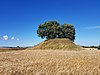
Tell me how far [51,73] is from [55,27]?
8859 centimetres

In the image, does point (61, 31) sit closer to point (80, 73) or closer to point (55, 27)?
point (55, 27)

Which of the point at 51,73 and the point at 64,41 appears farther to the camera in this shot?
the point at 64,41

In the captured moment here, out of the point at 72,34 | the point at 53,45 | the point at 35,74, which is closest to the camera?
the point at 35,74

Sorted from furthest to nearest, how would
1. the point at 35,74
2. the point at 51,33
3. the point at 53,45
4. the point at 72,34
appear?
the point at 72,34 < the point at 51,33 < the point at 53,45 < the point at 35,74

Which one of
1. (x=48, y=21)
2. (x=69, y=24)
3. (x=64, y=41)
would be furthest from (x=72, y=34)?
(x=64, y=41)

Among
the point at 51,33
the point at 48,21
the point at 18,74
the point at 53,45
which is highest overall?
the point at 48,21

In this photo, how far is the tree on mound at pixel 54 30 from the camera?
325 ft

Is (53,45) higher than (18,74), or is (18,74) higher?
(53,45)

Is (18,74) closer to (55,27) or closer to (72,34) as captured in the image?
(55,27)

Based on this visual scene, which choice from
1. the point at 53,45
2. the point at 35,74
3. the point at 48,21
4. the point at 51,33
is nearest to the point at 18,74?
the point at 35,74

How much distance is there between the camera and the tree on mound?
99188 mm

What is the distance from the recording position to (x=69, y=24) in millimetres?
109188

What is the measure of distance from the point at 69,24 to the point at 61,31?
8.26 metres

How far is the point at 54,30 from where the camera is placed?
3883 inches
